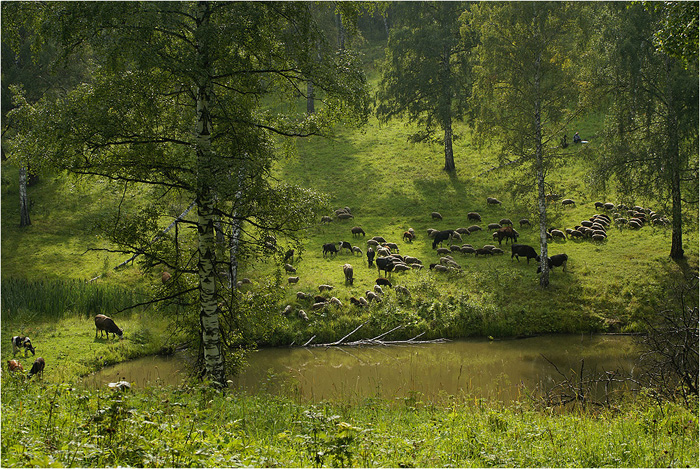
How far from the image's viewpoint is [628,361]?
16703 mm

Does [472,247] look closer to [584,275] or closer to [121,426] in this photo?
[584,275]

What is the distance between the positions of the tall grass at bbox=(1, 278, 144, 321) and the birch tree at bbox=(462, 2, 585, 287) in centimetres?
1560

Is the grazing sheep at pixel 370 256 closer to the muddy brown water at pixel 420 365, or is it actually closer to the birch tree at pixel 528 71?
the muddy brown water at pixel 420 365

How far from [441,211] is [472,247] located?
672cm

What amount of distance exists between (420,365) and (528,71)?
12567 millimetres

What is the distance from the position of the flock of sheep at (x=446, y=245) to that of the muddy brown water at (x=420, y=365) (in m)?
2.68

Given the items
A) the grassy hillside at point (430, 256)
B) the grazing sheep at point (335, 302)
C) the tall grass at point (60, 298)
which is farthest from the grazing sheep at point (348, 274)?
the tall grass at point (60, 298)

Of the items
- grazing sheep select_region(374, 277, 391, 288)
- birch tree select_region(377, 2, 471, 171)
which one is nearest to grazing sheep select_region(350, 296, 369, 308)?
grazing sheep select_region(374, 277, 391, 288)

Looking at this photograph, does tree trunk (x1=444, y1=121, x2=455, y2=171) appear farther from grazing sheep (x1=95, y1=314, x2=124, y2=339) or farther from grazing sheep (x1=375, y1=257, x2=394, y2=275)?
grazing sheep (x1=95, y1=314, x2=124, y2=339)

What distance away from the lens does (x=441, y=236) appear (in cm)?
2716

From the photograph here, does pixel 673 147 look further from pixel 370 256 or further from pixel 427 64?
pixel 427 64

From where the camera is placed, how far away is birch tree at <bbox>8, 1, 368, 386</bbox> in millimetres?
9625

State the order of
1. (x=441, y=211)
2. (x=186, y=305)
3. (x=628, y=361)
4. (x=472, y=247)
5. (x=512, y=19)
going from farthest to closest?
(x=441, y=211) < (x=472, y=247) < (x=512, y=19) < (x=628, y=361) < (x=186, y=305)

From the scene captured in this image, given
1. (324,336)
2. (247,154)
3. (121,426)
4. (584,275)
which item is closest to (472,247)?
(584,275)
